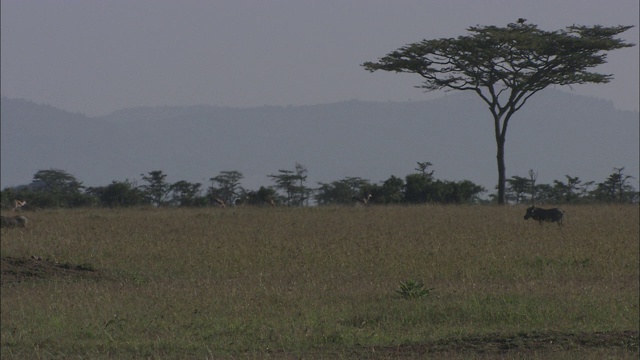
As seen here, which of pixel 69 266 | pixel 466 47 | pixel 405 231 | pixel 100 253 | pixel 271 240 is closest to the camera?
pixel 69 266

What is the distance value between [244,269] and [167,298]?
11.6 feet

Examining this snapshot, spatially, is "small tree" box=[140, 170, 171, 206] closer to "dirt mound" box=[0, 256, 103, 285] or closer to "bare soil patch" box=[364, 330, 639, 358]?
"dirt mound" box=[0, 256, 103, 285]

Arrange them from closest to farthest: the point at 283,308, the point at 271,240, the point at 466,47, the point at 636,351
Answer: the point at 636,351
the point at 283,308
the point at 271,240
the point at 466,47

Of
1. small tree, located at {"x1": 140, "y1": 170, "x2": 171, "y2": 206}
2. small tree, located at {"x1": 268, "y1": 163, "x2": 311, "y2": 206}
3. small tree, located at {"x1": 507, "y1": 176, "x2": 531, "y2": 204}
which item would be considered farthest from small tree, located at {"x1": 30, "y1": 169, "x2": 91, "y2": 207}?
small tree, located at {"x1": 507, "y1": 176, "x2": 531, "y2": 204}

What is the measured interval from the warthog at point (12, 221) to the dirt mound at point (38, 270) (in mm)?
5114

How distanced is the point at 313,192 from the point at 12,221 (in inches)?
1405

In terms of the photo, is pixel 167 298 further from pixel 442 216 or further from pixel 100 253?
pixel 442 216

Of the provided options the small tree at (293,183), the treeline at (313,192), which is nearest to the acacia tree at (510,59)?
the treeline at (313,192)

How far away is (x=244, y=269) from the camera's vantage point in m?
17.1

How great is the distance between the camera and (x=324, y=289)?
14344 mm

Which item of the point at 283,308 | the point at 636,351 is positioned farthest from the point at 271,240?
the point at 636,351

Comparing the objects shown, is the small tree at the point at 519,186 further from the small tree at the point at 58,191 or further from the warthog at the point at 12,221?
the warthog at the point at 12,221

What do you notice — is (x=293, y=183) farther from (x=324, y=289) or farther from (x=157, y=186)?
(x=324, y=289)

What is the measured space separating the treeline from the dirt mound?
48.3ft
